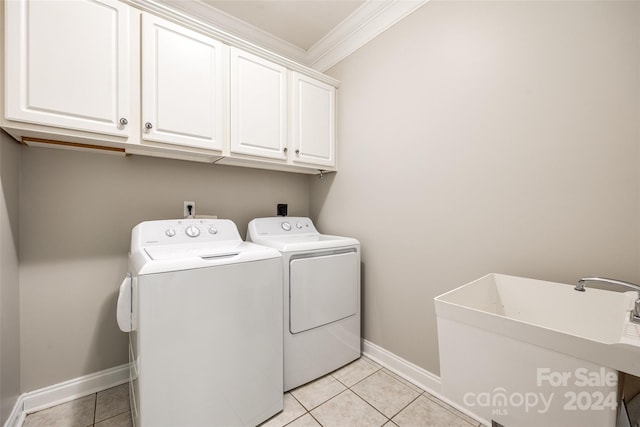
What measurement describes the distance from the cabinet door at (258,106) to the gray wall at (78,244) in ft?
1.79

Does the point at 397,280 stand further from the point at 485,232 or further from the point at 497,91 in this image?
the point at 497,91

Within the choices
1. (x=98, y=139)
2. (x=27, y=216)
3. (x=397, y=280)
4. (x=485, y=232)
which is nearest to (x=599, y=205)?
(x=485, y=232)

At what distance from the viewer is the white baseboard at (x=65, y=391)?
139 cm

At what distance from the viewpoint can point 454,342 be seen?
927 millimetres

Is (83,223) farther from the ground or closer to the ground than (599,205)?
closer to the ground

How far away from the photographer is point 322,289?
174 centimetres

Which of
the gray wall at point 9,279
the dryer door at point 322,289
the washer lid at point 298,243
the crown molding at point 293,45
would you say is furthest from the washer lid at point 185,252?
the crown molding at point 293,45

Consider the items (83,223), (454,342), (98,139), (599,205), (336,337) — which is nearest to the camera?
(454,342)

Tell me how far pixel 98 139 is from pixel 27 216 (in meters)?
0.64

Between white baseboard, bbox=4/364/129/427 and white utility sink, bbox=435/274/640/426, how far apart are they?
197cm

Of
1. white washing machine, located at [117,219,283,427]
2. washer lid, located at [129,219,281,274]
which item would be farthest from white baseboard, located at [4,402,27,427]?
washer lid, located at [129,219,281,274]

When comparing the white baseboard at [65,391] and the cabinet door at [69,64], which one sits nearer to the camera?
the cabinet door at [69,64]

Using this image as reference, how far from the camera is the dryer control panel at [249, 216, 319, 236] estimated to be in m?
2.00

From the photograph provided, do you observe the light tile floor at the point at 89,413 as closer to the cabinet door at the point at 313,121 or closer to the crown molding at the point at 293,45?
the cabinet door at the point at 313,121
